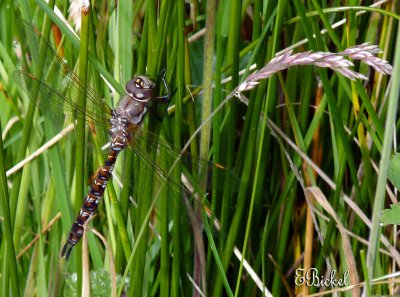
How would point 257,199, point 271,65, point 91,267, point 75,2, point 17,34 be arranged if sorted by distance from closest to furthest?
point 271,65, point 75,2, point 257,199, point 91,267, point 17,34

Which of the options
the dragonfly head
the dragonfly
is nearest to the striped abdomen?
the dragonfly

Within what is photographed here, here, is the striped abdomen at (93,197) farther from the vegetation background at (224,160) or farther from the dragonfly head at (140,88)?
the dragonfly head at (140,88)

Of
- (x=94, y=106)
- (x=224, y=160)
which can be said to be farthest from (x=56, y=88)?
(x=224, y=160)

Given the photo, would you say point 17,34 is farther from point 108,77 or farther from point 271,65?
point 271,65

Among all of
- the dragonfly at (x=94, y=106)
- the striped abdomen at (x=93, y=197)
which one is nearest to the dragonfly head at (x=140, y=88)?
the dragonfly at (x=94, y=106)

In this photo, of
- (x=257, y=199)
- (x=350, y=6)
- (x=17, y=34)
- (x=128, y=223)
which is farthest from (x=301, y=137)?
(x=17, y=34)

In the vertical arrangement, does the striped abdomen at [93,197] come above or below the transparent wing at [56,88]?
below
